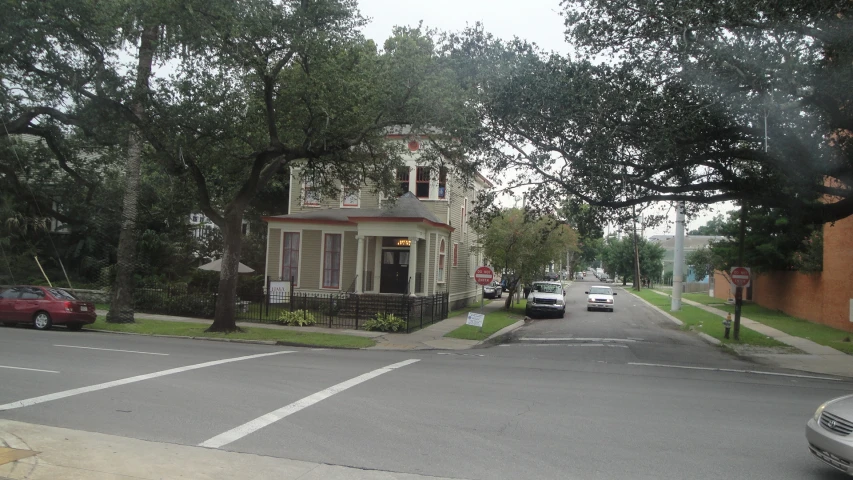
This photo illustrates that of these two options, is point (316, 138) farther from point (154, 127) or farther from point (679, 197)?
point (679, 197)

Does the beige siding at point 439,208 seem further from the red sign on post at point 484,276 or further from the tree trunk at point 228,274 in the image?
the tree trunk at point 228,274

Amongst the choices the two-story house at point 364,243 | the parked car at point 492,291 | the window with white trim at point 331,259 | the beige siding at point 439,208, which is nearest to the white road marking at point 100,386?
the two-story house at point 364,243

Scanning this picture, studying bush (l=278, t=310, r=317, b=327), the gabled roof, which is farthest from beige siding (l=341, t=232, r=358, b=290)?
bush (l=278, t=310, r=317, b=327)

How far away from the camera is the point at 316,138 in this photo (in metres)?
18.4

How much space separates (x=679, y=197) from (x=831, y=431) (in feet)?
41.8

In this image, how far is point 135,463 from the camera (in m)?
6.17

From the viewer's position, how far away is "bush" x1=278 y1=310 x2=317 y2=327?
73.0ft

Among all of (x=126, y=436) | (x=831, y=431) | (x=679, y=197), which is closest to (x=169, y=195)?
(x=679, y=197)

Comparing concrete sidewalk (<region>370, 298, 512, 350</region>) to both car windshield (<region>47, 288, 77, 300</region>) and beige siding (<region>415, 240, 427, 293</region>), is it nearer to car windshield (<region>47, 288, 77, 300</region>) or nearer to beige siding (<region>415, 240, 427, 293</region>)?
beige siding (<region>415, 240, 427, 293</region>)

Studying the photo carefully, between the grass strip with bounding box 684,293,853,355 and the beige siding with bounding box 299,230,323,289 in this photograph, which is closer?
the grass strip with bounding box 684,293,853,355

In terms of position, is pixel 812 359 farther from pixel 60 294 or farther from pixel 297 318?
pixel 60 294

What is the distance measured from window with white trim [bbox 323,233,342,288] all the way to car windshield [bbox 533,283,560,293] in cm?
1069

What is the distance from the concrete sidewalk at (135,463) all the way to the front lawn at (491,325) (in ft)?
49.0

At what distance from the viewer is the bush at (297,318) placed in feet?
73.0
